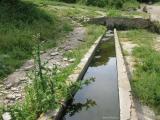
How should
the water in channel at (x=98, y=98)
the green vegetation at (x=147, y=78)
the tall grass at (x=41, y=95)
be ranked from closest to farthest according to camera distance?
the tall grass at (x=41, y=95) < the water in channel at (x=98, y=98) < the green vegetation at (x=147, y=78)

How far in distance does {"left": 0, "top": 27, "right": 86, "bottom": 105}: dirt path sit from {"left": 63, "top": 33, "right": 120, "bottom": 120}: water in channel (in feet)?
3.07

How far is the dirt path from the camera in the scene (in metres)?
7.47

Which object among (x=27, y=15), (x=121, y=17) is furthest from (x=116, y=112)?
(x=121, y=17)

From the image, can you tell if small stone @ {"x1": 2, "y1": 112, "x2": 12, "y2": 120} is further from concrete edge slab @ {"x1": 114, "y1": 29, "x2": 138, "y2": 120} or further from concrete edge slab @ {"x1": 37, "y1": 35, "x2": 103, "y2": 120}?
concrete edge slab @ {"x1": 114, "y1": 29, "x2": 138, "y2": 120}

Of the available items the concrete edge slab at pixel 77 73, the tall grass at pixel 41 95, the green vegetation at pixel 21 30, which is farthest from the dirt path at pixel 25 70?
the tall grass at pixel 41 95

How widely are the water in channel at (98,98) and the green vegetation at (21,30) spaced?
1.94 m

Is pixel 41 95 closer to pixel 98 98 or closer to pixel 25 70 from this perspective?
pixel 98 98

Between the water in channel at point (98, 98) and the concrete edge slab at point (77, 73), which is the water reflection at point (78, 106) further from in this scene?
the concrete edge slab at point (77, 73)

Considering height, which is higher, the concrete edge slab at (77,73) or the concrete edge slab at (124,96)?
the concrete edge slab at (124,96)

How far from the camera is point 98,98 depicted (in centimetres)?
760

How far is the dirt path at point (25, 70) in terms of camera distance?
7474 mm

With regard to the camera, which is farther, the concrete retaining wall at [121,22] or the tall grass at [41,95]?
the concrete retaining wall at [121,22]

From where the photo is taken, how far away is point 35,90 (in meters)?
6.19

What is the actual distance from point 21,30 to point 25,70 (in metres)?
3.66
